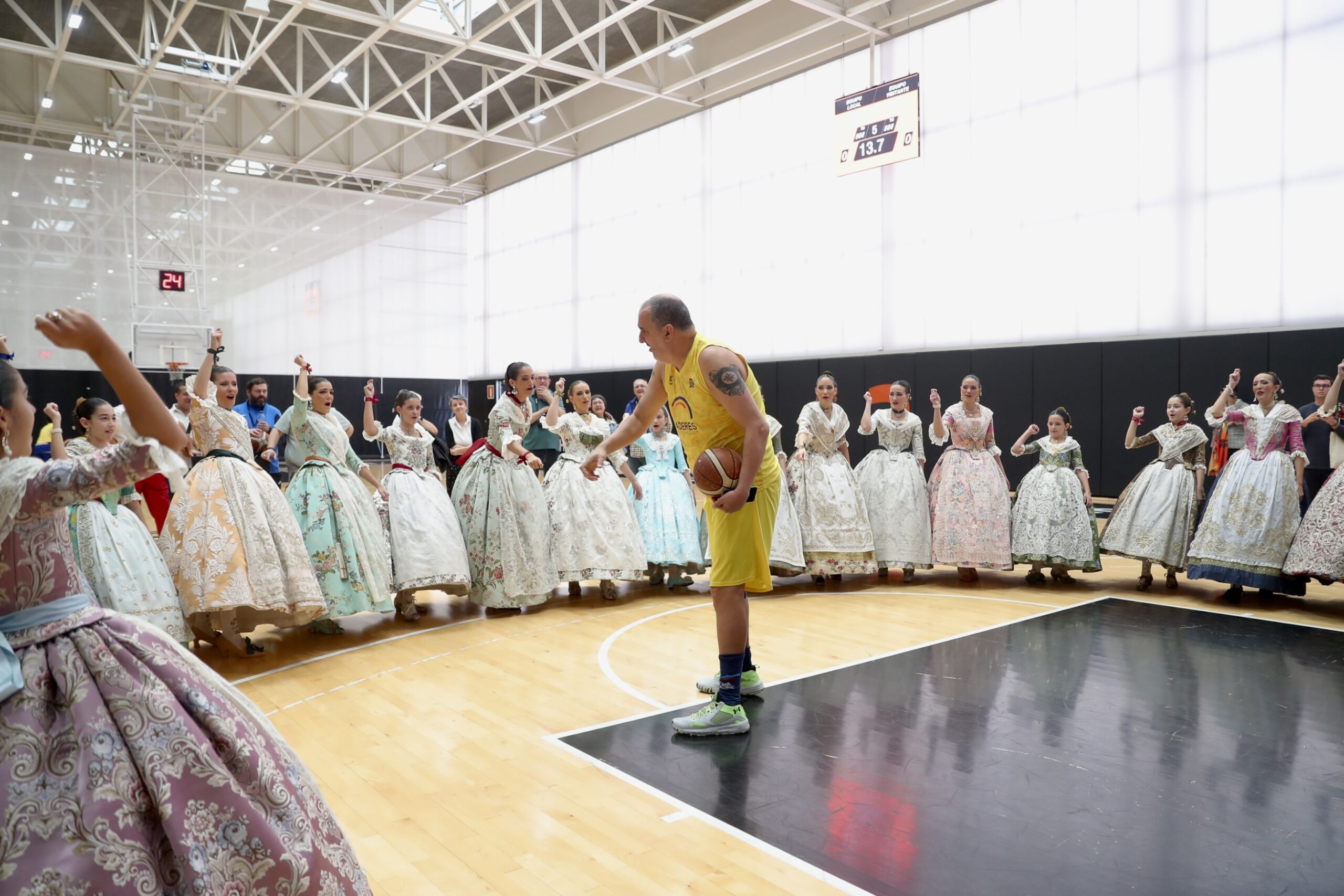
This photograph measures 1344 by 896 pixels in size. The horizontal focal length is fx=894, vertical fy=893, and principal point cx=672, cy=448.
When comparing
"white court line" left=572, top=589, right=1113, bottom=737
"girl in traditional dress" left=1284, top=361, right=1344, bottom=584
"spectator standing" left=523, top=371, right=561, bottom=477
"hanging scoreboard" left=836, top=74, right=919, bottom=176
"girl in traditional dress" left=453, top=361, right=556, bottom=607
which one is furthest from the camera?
"hanging scoreboard" left=836, top=74, right=919, bottom=176

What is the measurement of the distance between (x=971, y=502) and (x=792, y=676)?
3287 mm

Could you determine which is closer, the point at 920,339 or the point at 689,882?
the point at 689,882

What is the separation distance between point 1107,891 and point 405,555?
437 centimetres

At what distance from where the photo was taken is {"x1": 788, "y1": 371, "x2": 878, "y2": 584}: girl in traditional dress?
6.93 meters

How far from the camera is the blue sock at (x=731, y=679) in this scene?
3.63 metres

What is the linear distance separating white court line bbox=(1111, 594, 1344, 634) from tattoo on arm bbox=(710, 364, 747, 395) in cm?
423

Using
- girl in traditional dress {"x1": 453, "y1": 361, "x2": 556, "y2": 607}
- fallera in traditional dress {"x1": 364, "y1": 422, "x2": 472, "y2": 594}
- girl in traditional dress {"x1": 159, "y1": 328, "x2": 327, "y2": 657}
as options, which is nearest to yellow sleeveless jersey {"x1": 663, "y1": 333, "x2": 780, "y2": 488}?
girl in traditional dress {"x1": 159, "y1": 328, "x2": 327, "y2": 657}

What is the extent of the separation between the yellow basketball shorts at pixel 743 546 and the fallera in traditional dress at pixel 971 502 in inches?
155

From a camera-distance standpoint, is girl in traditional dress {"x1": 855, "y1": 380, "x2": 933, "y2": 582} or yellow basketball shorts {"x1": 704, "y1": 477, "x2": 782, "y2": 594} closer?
yellow basketball shorts {"x1": 704, "y1": 477, "x2": 782, "y2": 594}

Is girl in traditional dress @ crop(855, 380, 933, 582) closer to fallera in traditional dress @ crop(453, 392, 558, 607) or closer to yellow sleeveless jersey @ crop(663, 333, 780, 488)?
fallera in traditional dress @ crop(453, 392, 558, 607)

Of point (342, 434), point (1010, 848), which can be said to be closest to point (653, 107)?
point (342, 434)

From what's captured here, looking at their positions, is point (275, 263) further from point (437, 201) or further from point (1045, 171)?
point (1045, 171)

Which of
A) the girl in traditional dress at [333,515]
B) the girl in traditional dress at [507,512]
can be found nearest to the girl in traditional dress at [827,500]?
the girl in traditional dress at [507,512]

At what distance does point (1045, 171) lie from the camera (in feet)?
34.1
